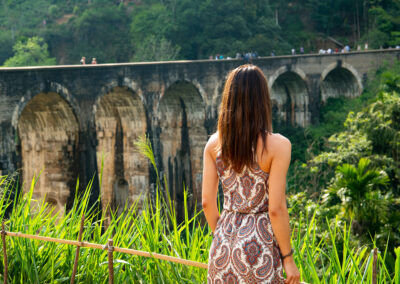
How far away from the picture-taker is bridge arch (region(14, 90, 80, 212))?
1441cm

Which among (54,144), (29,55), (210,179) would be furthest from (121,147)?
(29,55)

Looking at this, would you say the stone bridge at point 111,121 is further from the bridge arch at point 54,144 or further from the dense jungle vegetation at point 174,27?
the dense jungle vegetation at point 174,27

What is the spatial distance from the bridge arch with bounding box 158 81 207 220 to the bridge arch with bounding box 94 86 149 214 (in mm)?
2044

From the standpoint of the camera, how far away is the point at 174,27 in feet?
108

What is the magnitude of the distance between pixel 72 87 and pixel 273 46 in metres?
21.2

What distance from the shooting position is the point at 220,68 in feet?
67.7

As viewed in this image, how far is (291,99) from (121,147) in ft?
40.5

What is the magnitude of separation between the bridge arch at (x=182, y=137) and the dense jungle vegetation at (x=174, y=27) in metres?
11.9

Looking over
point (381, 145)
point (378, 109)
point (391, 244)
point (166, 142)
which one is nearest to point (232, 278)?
point (391, 244)

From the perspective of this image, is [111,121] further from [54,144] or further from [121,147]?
[54,144]

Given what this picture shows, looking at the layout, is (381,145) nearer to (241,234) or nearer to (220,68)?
(220,68)

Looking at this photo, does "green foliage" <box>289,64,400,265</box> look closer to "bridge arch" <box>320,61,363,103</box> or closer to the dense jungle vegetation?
"bridge arch" <box>320,61,363,103</box>

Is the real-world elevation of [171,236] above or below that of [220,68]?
below

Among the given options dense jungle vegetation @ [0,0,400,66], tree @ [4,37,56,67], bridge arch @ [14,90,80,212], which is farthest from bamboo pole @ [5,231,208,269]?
tree @ [4,37,56,67]
